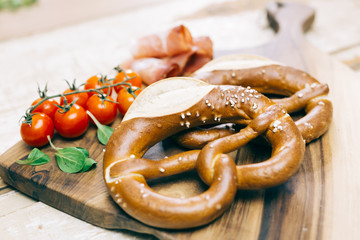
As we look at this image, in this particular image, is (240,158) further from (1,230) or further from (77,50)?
(77,50)

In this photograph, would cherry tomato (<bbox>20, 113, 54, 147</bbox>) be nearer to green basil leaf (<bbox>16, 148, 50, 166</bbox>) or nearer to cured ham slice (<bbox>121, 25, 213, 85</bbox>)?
green basil leaf (<bbox>16, 148, 50, 166</bbox>)

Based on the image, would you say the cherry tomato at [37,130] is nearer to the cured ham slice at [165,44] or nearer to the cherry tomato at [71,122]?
the cherry tomato at [71,122]

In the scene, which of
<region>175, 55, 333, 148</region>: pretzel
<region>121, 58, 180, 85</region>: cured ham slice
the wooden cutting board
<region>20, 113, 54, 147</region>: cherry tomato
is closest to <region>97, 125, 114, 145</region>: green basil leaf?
the wooden cutting board

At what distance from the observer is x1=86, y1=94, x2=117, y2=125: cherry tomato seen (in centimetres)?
209

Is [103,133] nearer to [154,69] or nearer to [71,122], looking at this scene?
[71,122]

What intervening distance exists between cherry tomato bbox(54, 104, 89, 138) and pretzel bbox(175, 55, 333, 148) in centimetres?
58

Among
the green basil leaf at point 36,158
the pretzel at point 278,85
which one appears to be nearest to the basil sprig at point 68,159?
the green basil leaf at point 36,158

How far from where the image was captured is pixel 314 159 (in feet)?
5.99

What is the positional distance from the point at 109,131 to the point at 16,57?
1.85 m

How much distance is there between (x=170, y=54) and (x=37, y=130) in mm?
1288

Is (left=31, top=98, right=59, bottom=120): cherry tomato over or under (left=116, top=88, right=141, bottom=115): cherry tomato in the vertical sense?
over

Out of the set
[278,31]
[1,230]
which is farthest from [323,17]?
[1,230]

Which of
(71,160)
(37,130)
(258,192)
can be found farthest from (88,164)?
(258,192)

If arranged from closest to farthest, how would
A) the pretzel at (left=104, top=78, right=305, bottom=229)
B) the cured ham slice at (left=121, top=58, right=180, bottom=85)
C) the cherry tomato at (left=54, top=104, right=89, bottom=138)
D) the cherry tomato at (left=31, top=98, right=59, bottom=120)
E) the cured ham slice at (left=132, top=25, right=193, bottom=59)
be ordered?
the pretzel at (left=104, top=78, right=305, bottom=229) → the cherry tomato at (left=54, top=104, right=89, bottom=138) → the cherry tomato at (left=31, top=98, right=59, bottom=120) → the cured ham slice at (left=121, top=58, right=180, bottom=85) → the cured ham slice at (left=132, top=25, right=193, bottom=59)
